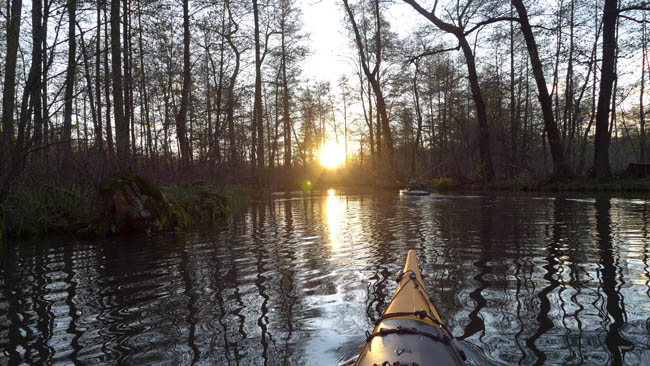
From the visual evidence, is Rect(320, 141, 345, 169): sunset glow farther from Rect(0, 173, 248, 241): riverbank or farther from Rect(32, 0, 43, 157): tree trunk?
Rect(32, 0, 43, 157): tree trunk

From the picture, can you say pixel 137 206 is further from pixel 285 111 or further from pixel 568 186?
pixel 285 111

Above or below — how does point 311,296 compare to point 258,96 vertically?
below

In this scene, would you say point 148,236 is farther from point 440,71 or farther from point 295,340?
point 440,71

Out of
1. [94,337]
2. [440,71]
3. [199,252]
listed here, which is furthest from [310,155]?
[94,337]

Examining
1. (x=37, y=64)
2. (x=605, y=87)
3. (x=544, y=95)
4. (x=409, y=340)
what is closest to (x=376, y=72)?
(x=544, y=95)

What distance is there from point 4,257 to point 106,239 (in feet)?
5.85

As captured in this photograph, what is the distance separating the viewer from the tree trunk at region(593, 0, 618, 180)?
46.1 feet

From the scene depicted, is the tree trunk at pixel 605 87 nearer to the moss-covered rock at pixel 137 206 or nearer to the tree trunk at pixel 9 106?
the moss-covered rock at pixel 137 206

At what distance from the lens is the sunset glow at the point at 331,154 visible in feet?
148

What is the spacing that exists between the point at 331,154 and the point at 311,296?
42855mm

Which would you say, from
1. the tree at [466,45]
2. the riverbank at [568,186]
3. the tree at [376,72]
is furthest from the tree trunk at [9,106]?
the tree at [376,72]

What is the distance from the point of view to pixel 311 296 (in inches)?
151

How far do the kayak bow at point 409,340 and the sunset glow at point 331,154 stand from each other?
40.9 m

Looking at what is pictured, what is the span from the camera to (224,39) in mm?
21750
